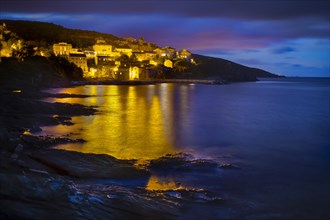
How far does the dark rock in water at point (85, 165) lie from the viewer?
9.98 meters

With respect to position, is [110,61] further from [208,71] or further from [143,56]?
[208,71]

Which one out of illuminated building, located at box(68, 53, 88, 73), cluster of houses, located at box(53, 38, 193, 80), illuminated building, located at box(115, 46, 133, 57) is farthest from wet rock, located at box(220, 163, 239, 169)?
illuminated building, located at box(115, 46, 133, 57)

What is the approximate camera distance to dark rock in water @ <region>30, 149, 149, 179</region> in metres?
9.98

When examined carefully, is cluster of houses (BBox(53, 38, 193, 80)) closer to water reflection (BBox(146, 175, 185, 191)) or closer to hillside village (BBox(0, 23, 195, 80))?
hillside village (BBox(0, 23, 195, 80))

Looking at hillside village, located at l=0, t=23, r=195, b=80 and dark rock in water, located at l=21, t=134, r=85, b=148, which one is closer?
dark rock in water, located at l=21, t=134, r=85, b=148

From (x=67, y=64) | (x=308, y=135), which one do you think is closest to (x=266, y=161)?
(x=308, y=135)

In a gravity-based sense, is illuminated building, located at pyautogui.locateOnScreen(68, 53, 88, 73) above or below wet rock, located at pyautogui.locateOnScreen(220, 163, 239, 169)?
above

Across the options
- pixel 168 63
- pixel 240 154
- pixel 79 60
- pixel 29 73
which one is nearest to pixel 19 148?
pixel 240 154

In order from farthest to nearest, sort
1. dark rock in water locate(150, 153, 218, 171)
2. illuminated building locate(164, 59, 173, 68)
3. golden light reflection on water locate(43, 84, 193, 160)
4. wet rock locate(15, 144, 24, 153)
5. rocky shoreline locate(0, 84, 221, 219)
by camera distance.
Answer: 1. illuminated building locate(164, 59, 173, 68)
2. golden light reflection on water locate(43, 84, 193, 160)
3. dark rock in water locate(150, 153, 218, 171)
4. wet rock locate(15, 144, 24, 153)
5. rocky shoreline locate(0, 84, 221, 219)

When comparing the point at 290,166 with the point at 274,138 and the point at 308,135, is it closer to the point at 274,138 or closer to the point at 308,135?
the point at 274,138

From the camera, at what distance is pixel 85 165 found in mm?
10547

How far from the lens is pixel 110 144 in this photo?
16.2 meters

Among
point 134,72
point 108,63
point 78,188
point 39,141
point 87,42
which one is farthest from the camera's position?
point 87,42

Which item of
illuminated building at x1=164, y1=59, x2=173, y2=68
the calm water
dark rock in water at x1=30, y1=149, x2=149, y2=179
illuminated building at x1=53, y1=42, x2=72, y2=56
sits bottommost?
the calm water
